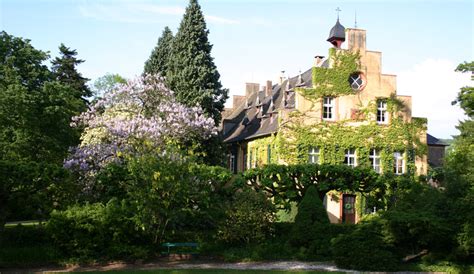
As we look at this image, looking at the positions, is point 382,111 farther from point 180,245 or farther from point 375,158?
point 180,245

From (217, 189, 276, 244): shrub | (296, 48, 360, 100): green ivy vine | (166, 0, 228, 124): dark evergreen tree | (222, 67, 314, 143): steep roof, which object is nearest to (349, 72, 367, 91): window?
(296, 48, 360, 100): green ivy vine

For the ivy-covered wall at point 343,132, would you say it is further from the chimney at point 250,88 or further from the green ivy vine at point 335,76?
the chimney at point 250,88

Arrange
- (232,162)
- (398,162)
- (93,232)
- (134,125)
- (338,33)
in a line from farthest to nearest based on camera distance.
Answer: (232,162)
(338,33)
(398,162)
(134,125)
(93,232)

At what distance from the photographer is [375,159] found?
37000mm

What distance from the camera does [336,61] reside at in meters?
36.7

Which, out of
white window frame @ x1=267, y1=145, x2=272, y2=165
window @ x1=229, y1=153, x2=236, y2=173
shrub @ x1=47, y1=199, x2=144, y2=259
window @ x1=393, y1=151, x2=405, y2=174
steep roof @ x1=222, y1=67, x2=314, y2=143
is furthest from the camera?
window @ x1=229, y1=153, x2=236, y2=173

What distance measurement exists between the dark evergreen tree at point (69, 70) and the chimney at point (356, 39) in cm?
2384

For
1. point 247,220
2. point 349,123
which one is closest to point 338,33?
point 349,123

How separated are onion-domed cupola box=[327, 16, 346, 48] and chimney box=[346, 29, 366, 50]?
2.84 meters

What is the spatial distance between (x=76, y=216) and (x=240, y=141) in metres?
24.1

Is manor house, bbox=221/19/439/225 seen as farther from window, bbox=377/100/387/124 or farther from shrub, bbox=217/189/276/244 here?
shrub, bbox=217/189/276/244

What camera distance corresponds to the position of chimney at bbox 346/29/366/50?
3719 cm

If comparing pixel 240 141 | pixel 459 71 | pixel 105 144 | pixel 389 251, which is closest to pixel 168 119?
pixel 105 144

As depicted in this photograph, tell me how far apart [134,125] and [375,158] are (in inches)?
672
